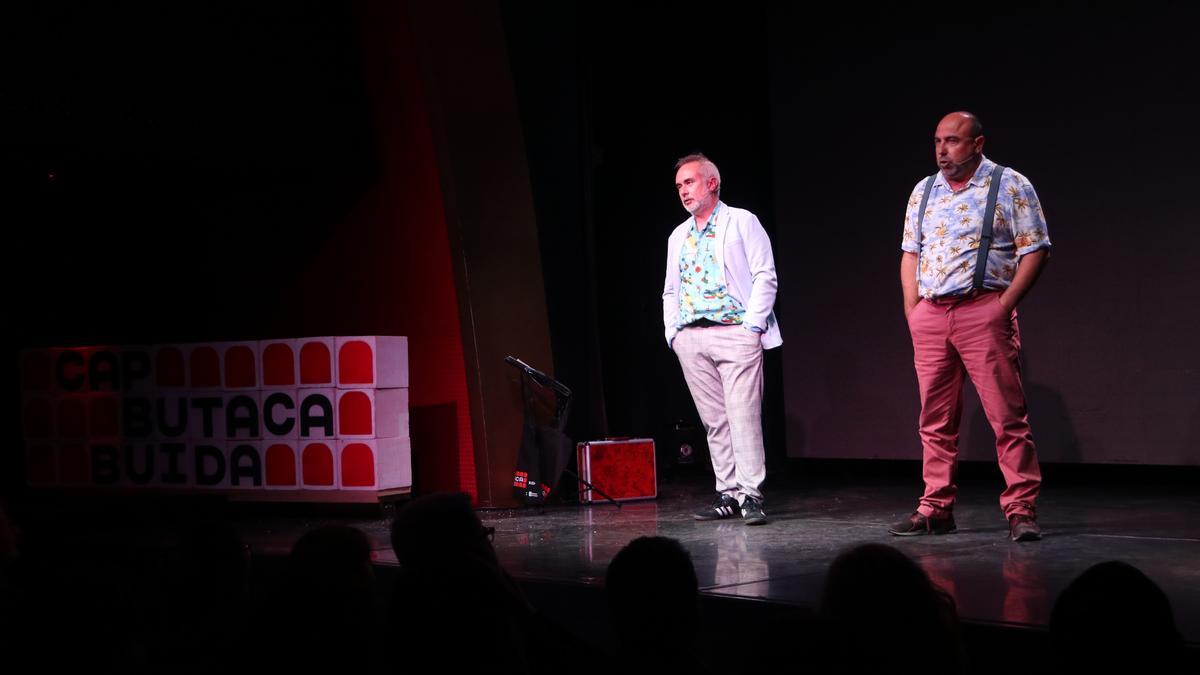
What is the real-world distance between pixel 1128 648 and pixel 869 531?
3081 mm

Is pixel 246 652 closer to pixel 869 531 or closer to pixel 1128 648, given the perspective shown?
pixel 1128 648

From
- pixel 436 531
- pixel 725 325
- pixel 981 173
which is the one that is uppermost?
pixel 981 173

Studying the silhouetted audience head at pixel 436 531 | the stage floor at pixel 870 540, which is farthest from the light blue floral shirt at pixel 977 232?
the silhouetted audience head at pixel 436 531

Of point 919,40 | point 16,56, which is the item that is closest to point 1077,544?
point 919,40

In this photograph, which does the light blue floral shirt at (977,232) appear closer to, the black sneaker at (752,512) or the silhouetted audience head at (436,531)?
the black sneaker at (752,512)

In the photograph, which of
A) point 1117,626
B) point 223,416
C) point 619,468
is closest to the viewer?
point 1117,626

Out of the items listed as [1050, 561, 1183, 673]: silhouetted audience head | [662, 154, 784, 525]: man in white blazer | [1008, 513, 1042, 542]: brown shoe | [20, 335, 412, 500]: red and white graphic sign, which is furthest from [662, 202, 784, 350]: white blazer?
[1050, 561, 1183, 673]: silhouetted audience head

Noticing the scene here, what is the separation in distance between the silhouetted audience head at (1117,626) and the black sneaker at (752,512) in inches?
130

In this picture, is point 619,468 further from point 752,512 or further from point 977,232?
point 977,232

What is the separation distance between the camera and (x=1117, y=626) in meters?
1.57

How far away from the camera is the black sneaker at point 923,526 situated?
4391mm

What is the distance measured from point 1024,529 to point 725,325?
1559 millimetres

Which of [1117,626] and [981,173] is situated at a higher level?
[981,173]

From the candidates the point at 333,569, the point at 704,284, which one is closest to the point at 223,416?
the point at 704,284
